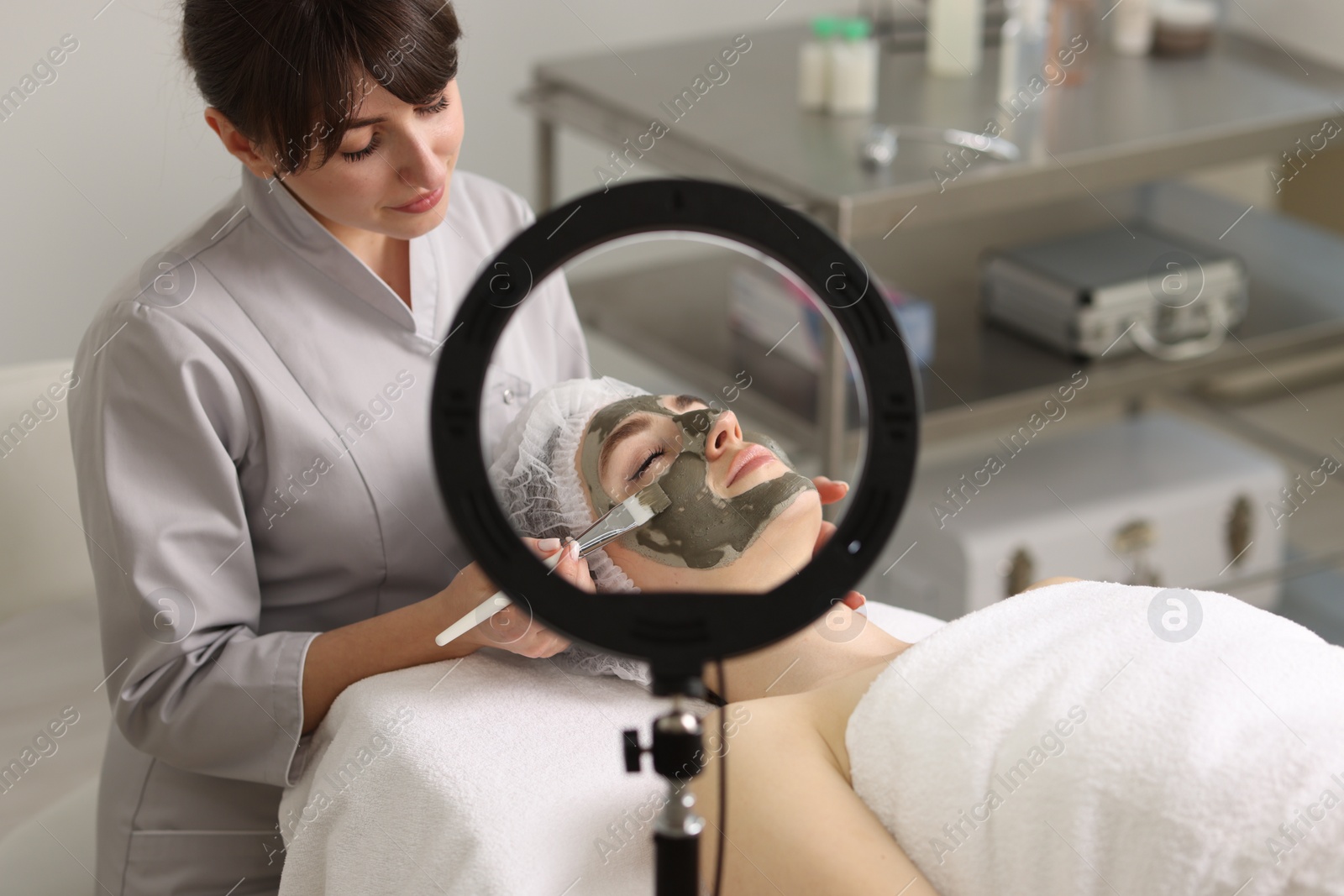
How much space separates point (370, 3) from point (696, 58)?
1.42 m

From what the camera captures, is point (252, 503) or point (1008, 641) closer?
point (1008, 641)

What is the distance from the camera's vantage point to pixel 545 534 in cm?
122

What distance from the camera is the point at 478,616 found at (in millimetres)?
1042

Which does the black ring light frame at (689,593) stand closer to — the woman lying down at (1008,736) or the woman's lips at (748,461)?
the woman lying down at (1008,736)

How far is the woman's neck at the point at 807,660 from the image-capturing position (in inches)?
48.1

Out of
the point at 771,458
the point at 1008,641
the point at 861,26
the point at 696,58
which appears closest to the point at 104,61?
the point at 696,58

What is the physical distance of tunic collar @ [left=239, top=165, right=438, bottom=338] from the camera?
1.23 meters

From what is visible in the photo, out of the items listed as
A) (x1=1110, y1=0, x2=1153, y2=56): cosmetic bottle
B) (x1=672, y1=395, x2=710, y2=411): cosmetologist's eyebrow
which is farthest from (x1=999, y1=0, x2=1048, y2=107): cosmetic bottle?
(x1=672, y1=395, x2=710, y2=411): cosmetologist's eyebrow

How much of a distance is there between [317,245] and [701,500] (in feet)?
1.34

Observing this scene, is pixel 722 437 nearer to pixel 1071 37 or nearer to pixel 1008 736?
pixel 1008 736

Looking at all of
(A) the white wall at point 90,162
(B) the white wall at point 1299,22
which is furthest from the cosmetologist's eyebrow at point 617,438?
(B) the white wall at point 1299,22

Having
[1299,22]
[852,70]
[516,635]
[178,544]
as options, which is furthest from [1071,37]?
[178,544]

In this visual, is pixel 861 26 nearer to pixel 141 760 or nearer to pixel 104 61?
pixel 104 61

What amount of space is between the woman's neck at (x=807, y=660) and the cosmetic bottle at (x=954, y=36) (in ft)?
4.65
